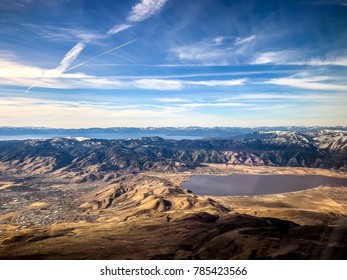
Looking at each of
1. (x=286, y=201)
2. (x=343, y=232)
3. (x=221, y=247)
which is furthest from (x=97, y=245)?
(x=286, y=201)

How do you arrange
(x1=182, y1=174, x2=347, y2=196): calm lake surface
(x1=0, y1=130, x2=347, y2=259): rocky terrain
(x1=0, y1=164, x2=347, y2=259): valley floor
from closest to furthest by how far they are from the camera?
(x1=0, y1=164, x2=347, y2=259): valley floor → (x1=0, y1=130, x2=347, y2=259): rocky terrain → (x1=182, y1=174, x2=347, y2=196): calm lake surface

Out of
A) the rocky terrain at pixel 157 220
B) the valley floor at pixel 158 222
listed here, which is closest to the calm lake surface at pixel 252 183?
the valley floor at pixel 158 222

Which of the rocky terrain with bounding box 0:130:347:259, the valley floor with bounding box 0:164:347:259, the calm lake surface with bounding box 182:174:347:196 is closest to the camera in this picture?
the valley floor with bounding box 0:164:347:259

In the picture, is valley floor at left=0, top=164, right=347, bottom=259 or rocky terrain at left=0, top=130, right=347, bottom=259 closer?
valley floor at left=0, top=164, right=347, bottom=259

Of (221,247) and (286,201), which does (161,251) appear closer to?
(221,247)

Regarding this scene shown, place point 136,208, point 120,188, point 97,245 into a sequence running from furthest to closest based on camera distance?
point 120,188
point 136,208
point 97,245

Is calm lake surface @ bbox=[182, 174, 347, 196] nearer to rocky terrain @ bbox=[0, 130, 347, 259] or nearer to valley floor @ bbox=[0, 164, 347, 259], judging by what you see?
A: valley floor @ bbox=[0, 164, 347, 259]

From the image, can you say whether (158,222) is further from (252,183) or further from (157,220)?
(252,183)

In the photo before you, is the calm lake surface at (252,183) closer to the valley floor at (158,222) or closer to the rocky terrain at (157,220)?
the valley floor at (158,222)

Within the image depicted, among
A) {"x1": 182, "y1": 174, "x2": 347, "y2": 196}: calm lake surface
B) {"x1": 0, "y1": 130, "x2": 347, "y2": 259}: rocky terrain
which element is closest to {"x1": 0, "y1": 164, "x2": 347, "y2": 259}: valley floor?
{"x1": 0, "y1": 130, "x2": 347, "y2": 259}: rocky terrain
